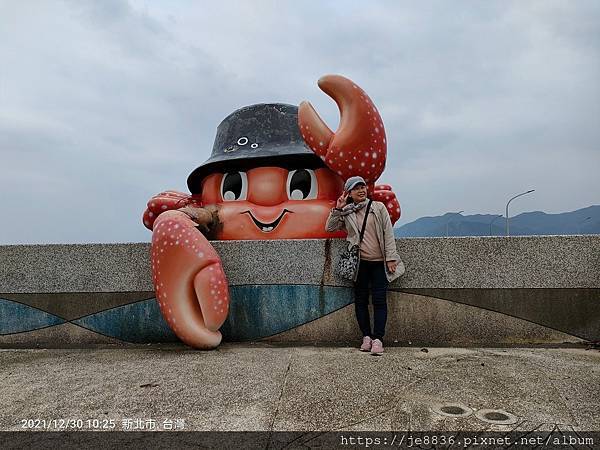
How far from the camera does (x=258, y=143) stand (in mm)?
5328

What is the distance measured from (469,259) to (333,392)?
→ 2.17 m

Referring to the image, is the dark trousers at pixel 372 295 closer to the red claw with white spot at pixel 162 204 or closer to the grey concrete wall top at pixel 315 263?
the grey concrete wall top at pixel 315 263

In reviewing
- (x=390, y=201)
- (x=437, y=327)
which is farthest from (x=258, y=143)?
(x=437, y=327)

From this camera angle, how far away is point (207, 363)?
356cm

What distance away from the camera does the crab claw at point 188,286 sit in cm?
397

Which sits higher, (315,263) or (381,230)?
(381,230)

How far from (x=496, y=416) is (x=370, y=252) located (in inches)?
69.5

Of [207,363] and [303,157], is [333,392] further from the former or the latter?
[303,157]

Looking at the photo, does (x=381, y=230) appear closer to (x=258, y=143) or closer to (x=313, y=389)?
(x=313, y=389)

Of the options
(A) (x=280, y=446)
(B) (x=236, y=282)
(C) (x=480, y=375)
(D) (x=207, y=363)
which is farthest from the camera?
(B) (x=236, y=282)

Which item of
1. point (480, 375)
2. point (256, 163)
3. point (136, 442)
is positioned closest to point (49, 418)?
point (136, 442)

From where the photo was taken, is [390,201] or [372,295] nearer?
[372,295]

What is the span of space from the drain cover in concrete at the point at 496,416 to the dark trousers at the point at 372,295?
4.85 feet

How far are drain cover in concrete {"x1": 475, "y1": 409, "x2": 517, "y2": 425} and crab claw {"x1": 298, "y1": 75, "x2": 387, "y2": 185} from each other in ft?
8.91
